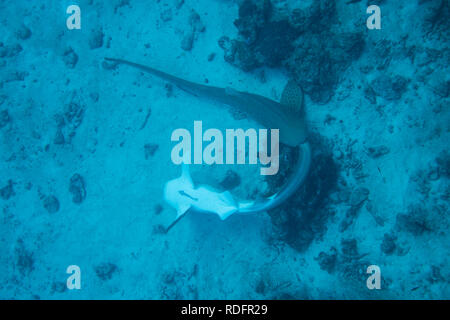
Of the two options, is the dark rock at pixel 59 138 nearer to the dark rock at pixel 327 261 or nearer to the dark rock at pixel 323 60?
the dark rock at pixel 323 60

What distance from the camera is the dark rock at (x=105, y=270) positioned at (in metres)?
6.72

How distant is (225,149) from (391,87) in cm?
378

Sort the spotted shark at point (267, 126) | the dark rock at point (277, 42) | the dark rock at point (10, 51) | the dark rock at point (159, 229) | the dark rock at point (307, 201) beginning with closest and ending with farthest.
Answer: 1. the spotted shark at point (267, 126)
2. the dark rock at point (307, 201)
3. the dark rock at point (277, 42)
4. the dark rock at point (159, 229)
5. the dark rock at point (10, 51)

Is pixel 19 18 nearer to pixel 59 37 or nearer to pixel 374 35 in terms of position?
pixel 59 37

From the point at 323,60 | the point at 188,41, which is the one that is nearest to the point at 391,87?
the point at 323,60

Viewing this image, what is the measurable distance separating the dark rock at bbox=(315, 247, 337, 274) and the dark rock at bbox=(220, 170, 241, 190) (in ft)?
7.65

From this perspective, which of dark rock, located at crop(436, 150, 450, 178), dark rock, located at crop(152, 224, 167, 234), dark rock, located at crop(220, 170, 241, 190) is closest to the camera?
dark rock, located at crop(436, 150, 450, 178)

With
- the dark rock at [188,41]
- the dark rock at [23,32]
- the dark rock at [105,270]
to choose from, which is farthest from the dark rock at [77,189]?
the dark rock at [23,32]

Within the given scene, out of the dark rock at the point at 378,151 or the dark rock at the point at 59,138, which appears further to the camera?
the dark rock at the point at 59,138

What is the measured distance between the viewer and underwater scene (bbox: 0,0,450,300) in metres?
5.55

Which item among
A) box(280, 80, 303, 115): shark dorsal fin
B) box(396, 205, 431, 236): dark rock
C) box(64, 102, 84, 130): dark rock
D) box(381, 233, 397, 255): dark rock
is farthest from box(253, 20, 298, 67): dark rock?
box(64, 102, 84, 130): dark rock

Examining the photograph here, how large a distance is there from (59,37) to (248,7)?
560 centimetres

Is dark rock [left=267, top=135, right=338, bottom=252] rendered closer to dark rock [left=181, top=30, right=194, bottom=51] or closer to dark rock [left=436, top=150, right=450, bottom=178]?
dark rock [left=436, top=150, right=450, bottom=178]

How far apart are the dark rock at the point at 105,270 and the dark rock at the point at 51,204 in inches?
76.4
